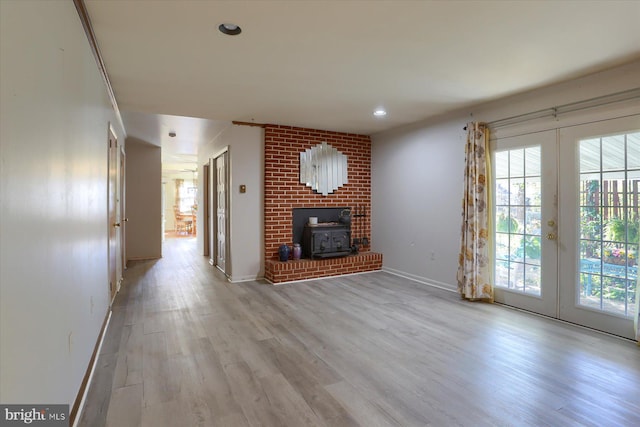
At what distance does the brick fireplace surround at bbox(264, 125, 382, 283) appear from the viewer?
5.12 metres

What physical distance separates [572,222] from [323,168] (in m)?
3.48

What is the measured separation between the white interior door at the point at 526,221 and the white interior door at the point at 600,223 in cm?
11

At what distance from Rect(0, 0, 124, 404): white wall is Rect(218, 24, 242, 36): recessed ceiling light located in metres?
0.84

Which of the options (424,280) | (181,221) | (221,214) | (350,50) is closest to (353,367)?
(350,50)

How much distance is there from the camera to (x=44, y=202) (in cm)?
141

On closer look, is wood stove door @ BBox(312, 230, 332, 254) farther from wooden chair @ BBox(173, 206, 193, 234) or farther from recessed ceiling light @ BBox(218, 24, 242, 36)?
wooden chair @ BBox(173, 206, 193, 234)

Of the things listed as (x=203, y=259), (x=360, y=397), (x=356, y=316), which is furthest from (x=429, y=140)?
(x=203, y=259)

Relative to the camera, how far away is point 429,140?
15.9 ft

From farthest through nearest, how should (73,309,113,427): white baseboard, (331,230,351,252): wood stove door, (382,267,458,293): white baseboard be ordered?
(331,230,351,252): wood stove door, (382,267,458,293): white baseboard, (73,309,113,427): white baseboard

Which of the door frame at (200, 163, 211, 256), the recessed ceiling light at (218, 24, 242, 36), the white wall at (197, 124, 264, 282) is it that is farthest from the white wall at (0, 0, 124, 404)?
the door frame at (200, 163, 211, 256)

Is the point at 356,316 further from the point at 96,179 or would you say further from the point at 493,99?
the point at 493,99

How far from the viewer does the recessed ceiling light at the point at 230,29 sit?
7.50 ft

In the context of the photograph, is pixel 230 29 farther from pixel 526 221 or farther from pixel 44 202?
pixel 526 221

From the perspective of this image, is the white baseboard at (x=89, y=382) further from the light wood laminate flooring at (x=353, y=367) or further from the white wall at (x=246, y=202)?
the white wall at (x=246, y=202)
